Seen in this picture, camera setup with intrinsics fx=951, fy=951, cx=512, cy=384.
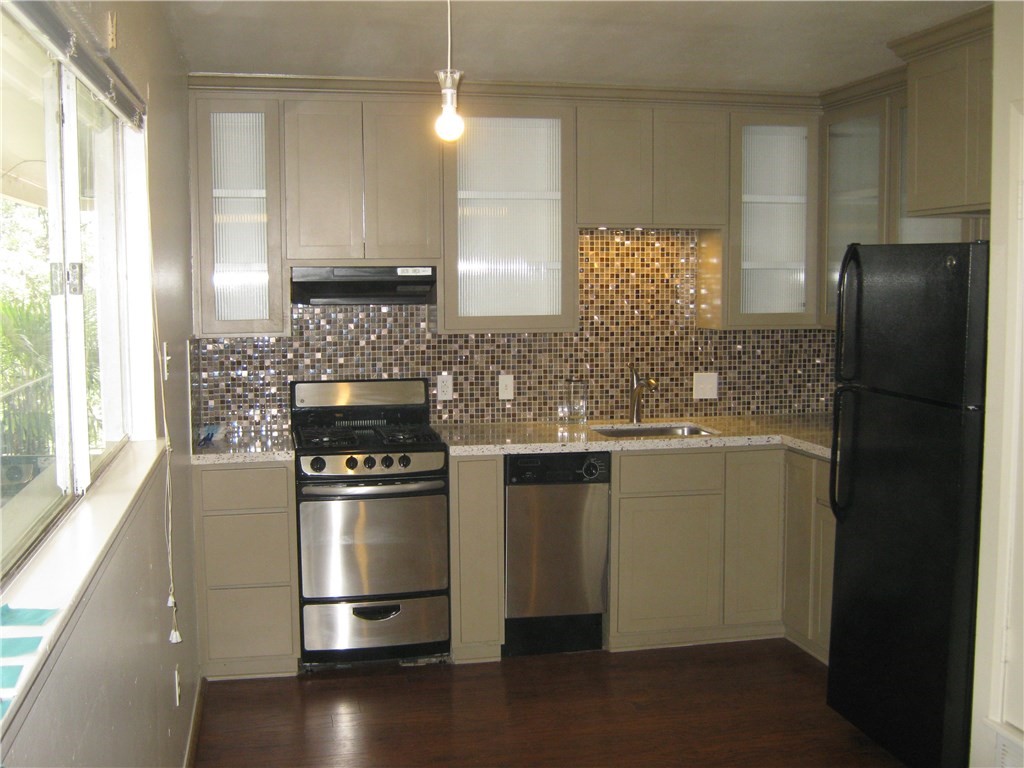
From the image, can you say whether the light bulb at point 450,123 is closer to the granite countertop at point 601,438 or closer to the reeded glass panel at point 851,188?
the granite countertop at point 601,438

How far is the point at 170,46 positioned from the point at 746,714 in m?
3.19

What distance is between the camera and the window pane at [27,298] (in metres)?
1.54

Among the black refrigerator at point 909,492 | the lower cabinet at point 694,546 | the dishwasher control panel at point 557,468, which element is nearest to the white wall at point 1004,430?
the black refrigerator at point 909,492

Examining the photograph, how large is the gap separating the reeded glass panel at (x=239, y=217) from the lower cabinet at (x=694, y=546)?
1713 mm

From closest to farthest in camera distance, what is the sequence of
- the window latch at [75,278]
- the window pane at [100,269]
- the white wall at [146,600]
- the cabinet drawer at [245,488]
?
the white wall at [146,600] < the window latch at [75,278] < the window pane at [100,269] < the cabinet drawer at [245,488]

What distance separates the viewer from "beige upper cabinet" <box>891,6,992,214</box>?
3266 millimetres

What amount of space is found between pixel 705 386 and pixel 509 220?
1.34 meters

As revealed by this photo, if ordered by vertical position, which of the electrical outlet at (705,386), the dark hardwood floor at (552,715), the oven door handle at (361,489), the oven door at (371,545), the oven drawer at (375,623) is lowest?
the dark hardwood floor at (552,715)

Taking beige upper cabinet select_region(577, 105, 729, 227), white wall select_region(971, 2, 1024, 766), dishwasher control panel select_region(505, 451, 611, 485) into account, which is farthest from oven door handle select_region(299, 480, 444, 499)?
white wall select_region(971, 2, 1024, 766)

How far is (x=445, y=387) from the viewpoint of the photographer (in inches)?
177

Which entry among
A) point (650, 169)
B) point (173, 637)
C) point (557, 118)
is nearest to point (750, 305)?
point (650, 169)

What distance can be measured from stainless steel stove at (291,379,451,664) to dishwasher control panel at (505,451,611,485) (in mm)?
300

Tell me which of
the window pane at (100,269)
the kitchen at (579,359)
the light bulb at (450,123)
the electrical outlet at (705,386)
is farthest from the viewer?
the electrical outlet at (705,386)

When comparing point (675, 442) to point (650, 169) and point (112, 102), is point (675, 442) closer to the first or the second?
point (650, 169)
